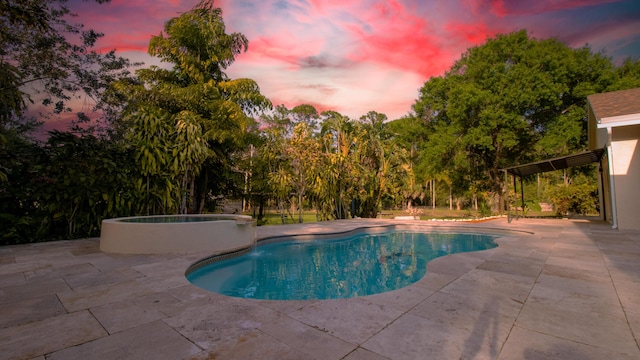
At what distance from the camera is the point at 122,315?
7.92 ft

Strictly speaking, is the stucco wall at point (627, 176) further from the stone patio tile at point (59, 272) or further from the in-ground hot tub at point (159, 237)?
the stone patio tile at point (59, 272)

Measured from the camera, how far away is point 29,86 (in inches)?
468

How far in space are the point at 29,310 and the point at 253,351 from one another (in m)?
2.34

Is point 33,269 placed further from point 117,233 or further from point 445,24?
point 445,24

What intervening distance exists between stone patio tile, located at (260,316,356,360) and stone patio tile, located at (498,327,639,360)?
1.05m

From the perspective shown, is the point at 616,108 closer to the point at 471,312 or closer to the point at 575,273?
the point at 575,273

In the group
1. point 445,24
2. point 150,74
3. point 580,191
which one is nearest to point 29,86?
point 150,74

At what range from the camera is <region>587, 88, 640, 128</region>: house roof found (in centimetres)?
782

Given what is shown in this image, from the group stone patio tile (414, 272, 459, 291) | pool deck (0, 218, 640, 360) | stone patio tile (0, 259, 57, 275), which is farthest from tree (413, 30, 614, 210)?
stone patio tile (0, 259, 57, 275)

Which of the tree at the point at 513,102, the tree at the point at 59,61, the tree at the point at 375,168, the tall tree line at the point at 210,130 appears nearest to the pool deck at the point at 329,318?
the tall tree line at the point at 210,130

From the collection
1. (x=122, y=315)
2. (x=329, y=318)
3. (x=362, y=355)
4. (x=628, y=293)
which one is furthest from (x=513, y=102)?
(x=122, y=315)

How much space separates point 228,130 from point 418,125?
1613 cm

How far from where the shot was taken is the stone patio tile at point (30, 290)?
111 inches

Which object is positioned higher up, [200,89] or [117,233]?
[200,89]
